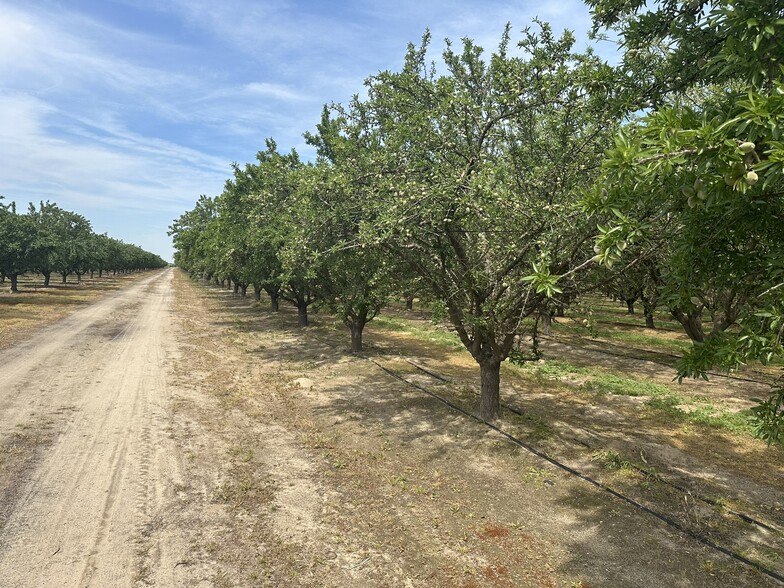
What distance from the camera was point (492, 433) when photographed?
39.6 ft

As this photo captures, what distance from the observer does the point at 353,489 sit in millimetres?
8898

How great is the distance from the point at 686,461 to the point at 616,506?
350cm

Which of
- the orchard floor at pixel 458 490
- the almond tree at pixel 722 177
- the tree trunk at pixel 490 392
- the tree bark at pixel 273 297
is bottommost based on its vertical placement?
the orchard floor at pixel 458 490

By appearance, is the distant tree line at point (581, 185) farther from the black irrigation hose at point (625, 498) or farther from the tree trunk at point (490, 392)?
the black irrigation hose at point (625, 498)

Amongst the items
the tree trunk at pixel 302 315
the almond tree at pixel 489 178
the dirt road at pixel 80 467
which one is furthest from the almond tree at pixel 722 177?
the tree trunk at pixel 302 315

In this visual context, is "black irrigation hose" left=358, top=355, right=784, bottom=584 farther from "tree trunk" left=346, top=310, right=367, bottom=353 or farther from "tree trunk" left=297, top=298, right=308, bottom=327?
"tree trunk" left=297, top=298, right=308, bottom=327

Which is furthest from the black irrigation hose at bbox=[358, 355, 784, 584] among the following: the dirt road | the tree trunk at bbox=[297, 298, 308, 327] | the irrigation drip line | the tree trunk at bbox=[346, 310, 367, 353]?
the tree trunk at bbox=[297, 298, 308, 327]

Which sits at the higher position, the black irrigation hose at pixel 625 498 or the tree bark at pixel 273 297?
the tree bark at pixel 273 297

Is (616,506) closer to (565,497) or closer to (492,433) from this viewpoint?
(565,497)

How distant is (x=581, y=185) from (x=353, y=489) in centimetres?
763

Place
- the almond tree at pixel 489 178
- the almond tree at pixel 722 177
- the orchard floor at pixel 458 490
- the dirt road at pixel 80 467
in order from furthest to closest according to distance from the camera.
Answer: the almond tree at pixel 489 178, the orchard floor at pixel 458 490, the dirt road at pixel 80 467, the almond tree at pixel 722 177

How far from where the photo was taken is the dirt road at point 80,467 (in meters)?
6.50

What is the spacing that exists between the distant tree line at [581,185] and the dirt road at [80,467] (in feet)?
21.0

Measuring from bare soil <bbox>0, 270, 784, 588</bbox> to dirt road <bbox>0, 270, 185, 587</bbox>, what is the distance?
4 cm
